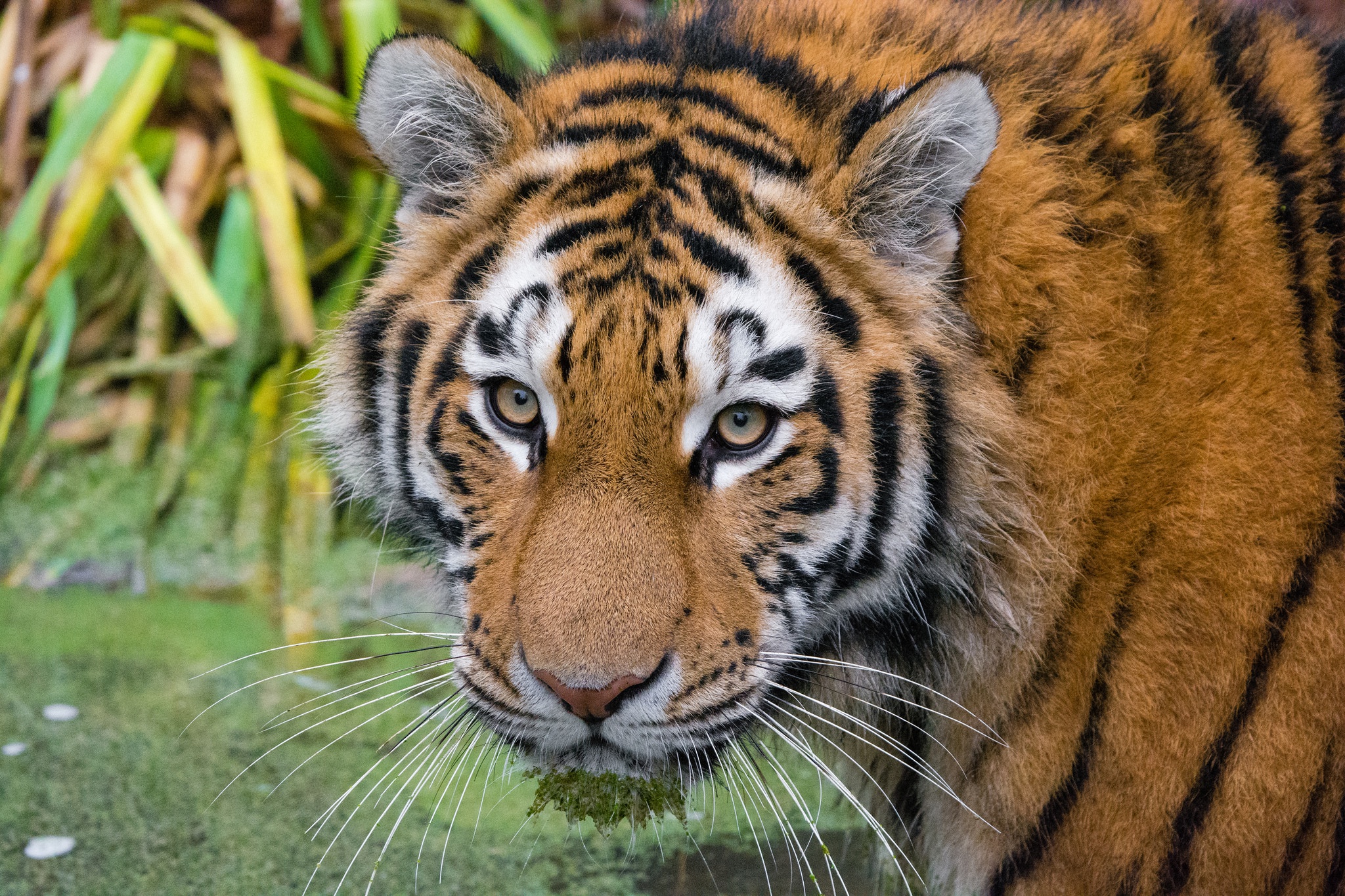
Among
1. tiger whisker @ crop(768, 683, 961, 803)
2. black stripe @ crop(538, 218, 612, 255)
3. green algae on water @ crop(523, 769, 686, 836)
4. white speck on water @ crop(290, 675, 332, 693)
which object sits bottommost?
white speck on water @ crop(290, 675, 332, 693)

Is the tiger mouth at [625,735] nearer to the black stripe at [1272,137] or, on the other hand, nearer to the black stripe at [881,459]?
the black stripe at [881,459]

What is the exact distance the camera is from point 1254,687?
1.62m

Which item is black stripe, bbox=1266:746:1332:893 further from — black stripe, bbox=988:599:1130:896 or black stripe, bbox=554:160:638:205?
black stripe, bbox=554:160:638:205

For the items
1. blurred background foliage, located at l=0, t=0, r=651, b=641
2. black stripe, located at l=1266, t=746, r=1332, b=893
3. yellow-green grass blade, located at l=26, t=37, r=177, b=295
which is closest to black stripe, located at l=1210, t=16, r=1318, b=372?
black stripe, located at l=1266, t=746, r=1332, b=893

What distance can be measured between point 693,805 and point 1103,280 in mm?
1068

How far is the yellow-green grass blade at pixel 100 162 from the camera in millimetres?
3816

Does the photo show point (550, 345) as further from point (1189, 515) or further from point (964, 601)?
point (1189, 515)

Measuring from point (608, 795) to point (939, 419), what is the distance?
71 centimetres

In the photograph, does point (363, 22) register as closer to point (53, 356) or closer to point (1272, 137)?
point (53, 356)

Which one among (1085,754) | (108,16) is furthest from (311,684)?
(108,16)

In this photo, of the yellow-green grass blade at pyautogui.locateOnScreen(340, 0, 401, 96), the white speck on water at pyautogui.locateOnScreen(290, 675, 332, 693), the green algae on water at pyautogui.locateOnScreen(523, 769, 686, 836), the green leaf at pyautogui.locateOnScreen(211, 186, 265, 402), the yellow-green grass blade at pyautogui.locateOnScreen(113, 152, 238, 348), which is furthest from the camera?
the yellow-green grass blade at pyautogui.locateOnScreen(340, 0, 401, 96)

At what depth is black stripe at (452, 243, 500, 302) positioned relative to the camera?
1796 millimetres

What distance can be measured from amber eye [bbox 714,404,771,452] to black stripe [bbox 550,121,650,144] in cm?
42

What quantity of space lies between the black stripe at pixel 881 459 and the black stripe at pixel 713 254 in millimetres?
227
